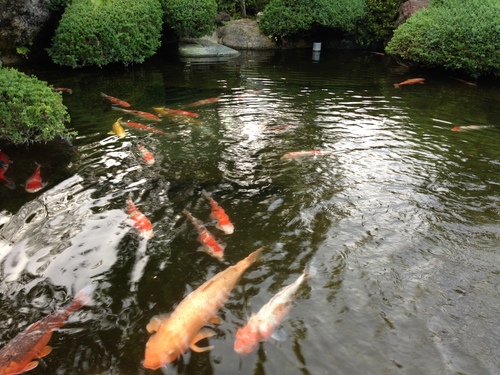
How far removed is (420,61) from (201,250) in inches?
513

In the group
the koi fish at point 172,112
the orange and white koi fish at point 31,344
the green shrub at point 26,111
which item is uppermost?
the green shrub at point 26,111

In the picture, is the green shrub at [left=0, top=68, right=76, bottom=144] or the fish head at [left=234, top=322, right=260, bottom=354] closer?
the fish head at [left=234, top=322, right=260, bottom=354]

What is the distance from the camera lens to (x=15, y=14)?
44.9ft

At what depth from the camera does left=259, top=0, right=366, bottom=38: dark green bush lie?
17.6 meters

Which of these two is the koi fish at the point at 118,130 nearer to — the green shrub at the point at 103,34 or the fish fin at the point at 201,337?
the fish fin at the point at 201,337

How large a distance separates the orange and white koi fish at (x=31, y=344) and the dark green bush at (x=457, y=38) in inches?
536

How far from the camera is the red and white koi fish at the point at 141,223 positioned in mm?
5345

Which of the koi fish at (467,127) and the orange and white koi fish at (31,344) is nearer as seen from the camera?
the orange and white koi fish at (31,344)

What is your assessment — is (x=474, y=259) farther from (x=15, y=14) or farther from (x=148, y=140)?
(x=15, y=14)

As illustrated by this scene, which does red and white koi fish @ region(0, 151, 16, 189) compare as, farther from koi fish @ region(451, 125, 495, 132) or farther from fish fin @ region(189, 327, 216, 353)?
koi fish @ region(451, 125, 495, 132)

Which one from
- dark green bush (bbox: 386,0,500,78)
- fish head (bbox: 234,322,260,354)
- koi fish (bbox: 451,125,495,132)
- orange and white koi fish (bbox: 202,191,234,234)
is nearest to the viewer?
fish head (bbox: 234,322,260,354)

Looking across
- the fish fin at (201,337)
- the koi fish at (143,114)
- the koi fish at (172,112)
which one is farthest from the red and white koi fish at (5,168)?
the fish fin at (201,337)

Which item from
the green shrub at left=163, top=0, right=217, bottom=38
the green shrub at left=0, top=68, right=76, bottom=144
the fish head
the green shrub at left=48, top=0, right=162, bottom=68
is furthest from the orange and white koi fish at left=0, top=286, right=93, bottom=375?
the green shrub at left=163, top=0, right=217, bottom=38

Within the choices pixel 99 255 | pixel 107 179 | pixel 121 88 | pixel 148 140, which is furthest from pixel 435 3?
pixel 99 255
